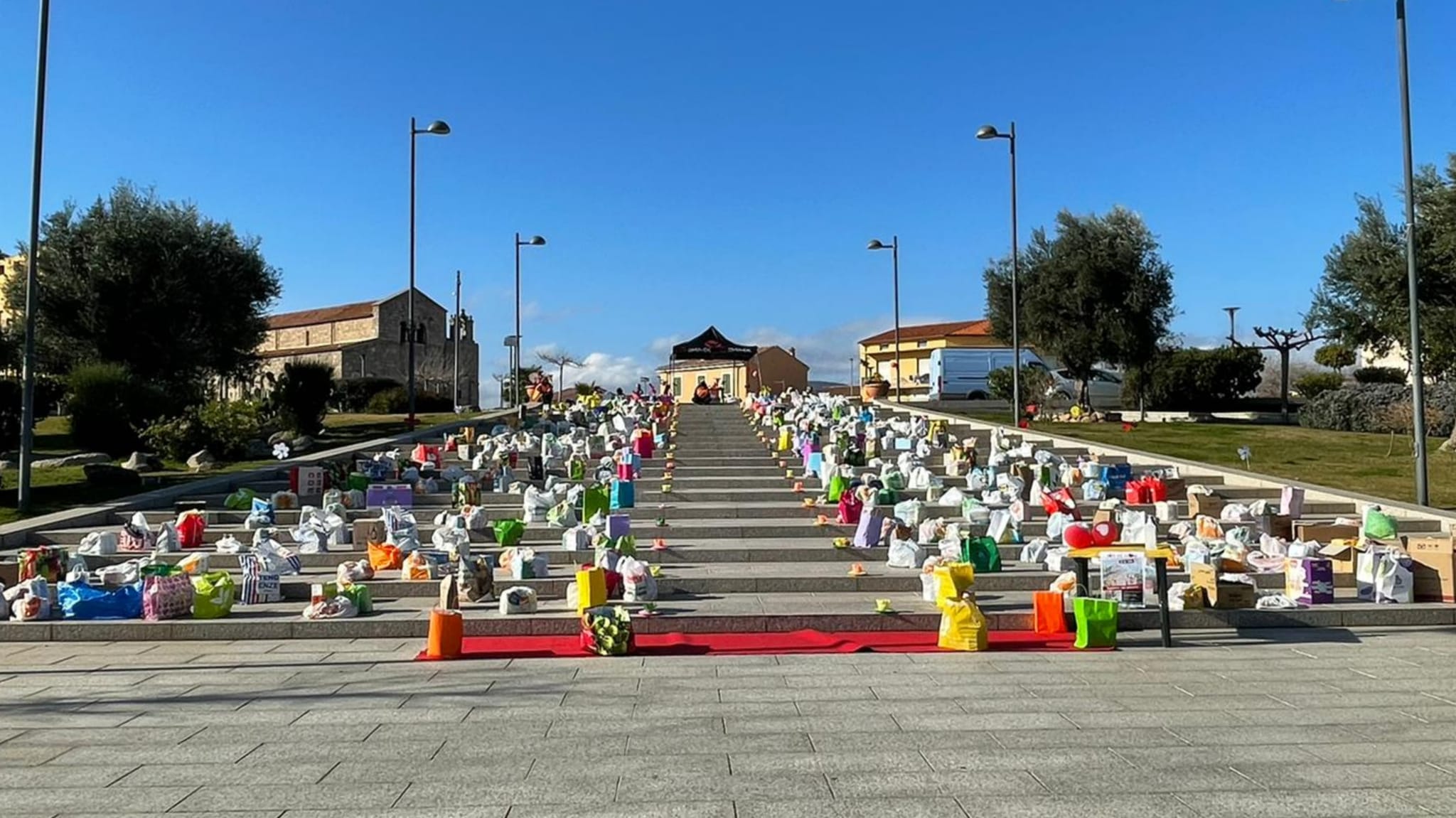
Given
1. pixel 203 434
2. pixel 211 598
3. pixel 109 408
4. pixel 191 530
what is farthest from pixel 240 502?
pixel 109 408

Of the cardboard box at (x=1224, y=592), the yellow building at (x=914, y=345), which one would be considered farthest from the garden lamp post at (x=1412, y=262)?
the yellow building at (x=914, y=345)

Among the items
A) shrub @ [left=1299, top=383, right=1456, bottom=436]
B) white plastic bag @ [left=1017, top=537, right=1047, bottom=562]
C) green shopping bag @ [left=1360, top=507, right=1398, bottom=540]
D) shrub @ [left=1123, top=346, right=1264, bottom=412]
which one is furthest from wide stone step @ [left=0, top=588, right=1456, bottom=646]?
shrub @ [left=1123, top=346, right=1264, bottom=412]

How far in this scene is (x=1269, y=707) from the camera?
646 centimetres

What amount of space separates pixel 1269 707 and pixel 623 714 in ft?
13.1

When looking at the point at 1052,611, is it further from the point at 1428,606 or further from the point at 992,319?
the point at 992,319

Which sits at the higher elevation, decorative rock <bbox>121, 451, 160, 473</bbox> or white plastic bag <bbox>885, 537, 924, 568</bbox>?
decorative rock <bbox>121, 451, 160, 473</bbox>

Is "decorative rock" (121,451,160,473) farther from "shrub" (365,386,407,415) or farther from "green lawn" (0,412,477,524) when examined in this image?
"shrub" (365,386,407,415)

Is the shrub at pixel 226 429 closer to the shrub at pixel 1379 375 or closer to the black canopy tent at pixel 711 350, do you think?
the black canopy tent at pixel 711 350

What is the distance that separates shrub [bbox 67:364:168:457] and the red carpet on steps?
16473 mm

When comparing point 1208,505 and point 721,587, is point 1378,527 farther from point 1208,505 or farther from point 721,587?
point 721,587

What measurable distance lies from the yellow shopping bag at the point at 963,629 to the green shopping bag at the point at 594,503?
599 centimetres

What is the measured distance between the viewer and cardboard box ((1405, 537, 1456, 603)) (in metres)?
9.67

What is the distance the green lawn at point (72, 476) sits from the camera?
1489 centimetres

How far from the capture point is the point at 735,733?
5.91m
